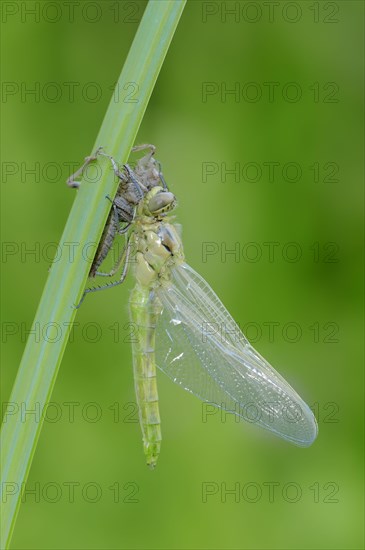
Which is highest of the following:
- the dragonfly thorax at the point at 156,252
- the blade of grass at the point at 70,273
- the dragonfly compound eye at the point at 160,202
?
the dragonfly compound eye at the point at 160,202

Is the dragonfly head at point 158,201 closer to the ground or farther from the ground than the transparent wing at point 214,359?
farther from the ground

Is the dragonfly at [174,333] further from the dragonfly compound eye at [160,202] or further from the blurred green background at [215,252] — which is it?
the blurred green background at [215,252]

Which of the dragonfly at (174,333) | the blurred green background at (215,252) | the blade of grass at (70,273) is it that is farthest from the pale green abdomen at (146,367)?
the blade of grass at (70,273)

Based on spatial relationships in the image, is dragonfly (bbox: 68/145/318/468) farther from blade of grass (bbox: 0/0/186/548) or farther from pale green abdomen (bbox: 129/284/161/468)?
blade of grass (bbox: 0/0/186/548)

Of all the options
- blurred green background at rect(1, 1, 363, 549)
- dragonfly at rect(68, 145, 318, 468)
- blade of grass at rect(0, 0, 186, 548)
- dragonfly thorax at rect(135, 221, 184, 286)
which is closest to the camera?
blade of grass at rect(0, 0, 186, 548)

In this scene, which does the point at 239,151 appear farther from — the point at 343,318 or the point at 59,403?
the point at 59,403

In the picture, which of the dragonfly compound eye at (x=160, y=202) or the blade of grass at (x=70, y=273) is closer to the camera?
the blade of grass at (x=70, y=273)

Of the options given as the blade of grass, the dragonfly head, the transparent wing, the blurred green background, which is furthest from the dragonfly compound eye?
the blade of grass
